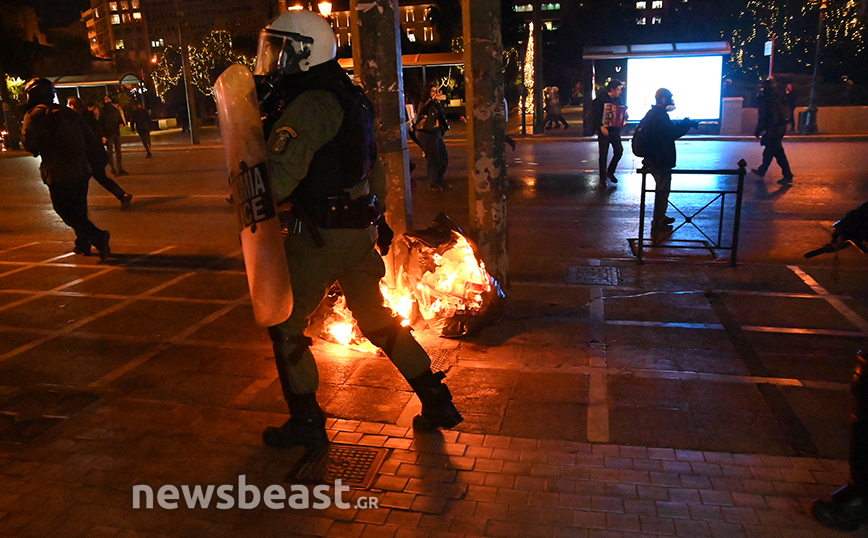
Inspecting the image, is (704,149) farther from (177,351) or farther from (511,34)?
(511,34)

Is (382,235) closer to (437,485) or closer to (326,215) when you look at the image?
(326,215)

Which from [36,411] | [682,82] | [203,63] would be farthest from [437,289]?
[203,63]

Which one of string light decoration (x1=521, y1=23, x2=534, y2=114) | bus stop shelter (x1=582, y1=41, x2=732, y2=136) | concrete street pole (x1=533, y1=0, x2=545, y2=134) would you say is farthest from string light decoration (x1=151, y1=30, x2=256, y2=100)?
bus stop shelter (x1=582, y1=41, x2=732, y2=136)

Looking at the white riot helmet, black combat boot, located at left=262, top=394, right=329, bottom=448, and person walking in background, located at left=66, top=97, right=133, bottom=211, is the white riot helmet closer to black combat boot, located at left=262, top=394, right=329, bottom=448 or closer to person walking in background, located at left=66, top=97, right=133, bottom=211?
black combat boot, located at left=262, top=394, right=329, bottom=448

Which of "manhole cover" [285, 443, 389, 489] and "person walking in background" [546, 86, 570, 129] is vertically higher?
"person walking in background" [546, 86, 570, 129]

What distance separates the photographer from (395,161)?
534 centimetres

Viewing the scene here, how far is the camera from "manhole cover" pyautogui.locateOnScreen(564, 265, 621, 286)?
6.64 meters

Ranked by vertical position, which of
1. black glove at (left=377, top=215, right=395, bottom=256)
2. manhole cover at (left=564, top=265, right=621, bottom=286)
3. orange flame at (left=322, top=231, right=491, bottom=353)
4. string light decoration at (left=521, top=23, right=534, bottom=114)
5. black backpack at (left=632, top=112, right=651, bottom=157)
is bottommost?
manhole cover at (left=564, top=265, right=621, bottom=286)

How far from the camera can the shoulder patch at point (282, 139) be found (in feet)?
10.3

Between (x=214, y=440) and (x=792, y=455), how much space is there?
310cm

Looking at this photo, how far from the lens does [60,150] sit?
25.1ft

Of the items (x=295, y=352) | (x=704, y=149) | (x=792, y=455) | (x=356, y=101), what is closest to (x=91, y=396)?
(x=295, y=352)
